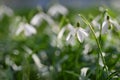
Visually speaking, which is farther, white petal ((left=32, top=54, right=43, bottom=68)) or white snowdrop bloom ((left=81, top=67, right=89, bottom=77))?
white petal ((left=32, top=54, right=43, bottom=68))

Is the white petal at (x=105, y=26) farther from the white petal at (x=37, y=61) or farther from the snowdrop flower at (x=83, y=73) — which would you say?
the white petal at (x=37, y=61)

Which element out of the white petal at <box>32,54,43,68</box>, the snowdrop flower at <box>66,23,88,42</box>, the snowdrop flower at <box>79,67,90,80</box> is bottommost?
the snowdrop flower at <box>79,67,90,80</box>

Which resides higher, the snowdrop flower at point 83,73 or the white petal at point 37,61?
the white petal at point 37,61

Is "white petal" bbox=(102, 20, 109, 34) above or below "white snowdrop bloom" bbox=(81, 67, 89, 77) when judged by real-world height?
above

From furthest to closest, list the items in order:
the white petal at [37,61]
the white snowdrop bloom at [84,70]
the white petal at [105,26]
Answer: the white petal at [37,61]
the white snowdrop bloom at [84,70]
the white petal at [105,26]

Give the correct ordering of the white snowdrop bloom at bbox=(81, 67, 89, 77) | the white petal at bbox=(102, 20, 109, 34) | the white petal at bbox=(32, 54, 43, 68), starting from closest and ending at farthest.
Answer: the white petal at bbox=(102, 20, 109, 34) → the white snowdrop bloom at bbox=(81, 67, 89, 77) → the white petal at bbox=(32, 54, 43, 68)

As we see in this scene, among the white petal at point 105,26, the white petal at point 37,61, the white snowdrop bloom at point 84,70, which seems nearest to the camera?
the white petal at point 105,26

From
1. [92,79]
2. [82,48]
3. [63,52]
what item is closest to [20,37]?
[63,52]

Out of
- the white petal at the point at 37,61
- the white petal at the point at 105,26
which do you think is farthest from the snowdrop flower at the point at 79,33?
the white petal at the point at 37,61

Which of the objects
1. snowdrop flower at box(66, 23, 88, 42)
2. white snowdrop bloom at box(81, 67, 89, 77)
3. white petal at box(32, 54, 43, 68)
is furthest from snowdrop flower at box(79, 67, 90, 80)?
white petal at box(32, 54, 43, 68)

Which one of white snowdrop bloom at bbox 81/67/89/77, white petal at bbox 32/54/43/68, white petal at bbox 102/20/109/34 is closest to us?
white petal at bbox 102/20/109/34

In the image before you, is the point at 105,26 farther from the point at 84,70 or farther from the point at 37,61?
the point at 37,61

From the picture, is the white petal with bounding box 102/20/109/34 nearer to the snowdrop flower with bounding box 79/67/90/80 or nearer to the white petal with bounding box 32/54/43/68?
the snowdrop flower with bounding box 79/67/90/80
